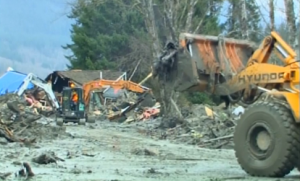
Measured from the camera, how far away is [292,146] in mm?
11633

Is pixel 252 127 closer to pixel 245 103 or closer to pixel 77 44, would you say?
pixel 245 103

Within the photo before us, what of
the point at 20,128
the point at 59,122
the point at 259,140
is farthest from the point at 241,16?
the point at 259,140

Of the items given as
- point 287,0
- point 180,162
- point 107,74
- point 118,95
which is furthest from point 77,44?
point 180,162

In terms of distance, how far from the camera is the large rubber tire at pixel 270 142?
11.7 m

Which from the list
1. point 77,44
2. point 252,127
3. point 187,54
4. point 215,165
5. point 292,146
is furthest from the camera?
point 77,44

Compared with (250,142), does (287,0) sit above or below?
above

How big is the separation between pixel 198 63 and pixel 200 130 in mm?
12293

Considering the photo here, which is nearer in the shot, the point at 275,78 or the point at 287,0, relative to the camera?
the point at 275,78

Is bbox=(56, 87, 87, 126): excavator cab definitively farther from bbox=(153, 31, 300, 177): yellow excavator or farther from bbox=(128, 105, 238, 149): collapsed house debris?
bbox=(153, 31, 300, 177): yellow excavator

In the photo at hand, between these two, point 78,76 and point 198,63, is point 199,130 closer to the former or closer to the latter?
point 198,63

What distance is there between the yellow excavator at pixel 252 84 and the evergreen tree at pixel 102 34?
163 ft

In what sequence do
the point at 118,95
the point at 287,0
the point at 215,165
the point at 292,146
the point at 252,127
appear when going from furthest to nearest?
the point at 118,95, the point at 287,0, the point at 215,165, the point at 252,127, the point at 292,146

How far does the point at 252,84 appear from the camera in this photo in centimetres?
1364

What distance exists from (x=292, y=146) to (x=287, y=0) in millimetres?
15548
